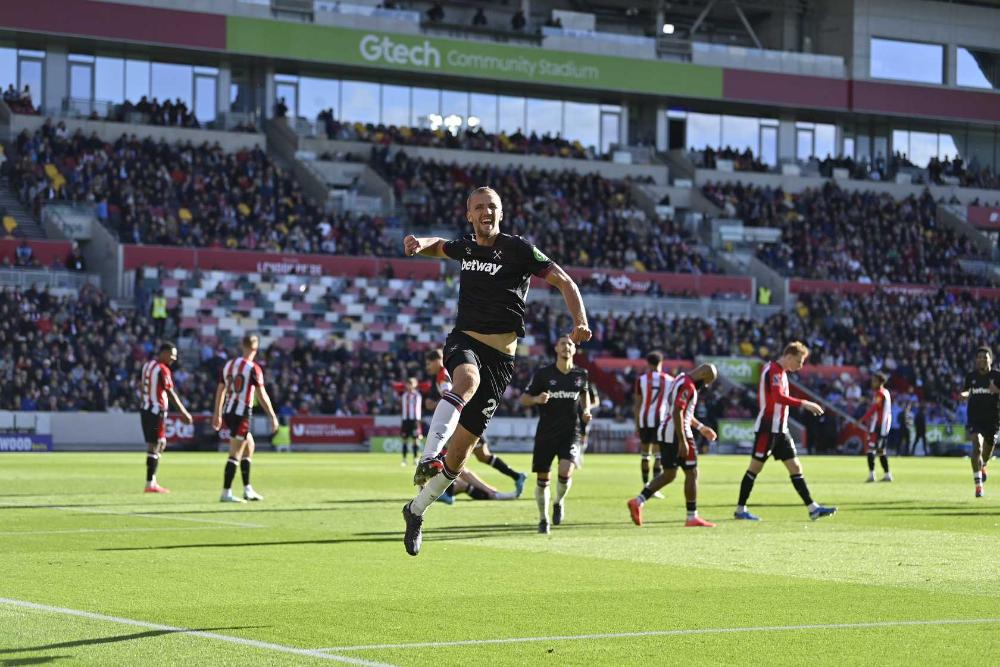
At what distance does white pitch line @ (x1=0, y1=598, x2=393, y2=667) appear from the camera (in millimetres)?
8516

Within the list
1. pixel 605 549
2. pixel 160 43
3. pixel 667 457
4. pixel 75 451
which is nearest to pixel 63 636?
pixel 605 549

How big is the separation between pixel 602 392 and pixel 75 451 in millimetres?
18968

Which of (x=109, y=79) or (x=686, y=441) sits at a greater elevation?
(x=109, y=79)

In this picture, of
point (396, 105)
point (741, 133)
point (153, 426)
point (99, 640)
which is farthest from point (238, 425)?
point (741, 133)

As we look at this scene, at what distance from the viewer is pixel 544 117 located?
244 ft

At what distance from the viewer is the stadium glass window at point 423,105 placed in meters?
71.4

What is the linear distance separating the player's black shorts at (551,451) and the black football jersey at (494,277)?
725 cm

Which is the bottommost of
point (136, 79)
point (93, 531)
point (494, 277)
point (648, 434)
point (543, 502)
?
point (93, 531)

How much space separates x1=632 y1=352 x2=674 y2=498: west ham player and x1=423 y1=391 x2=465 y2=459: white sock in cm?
1309

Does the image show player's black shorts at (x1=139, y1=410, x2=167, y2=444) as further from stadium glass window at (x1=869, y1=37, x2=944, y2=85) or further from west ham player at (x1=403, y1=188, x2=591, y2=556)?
Answer: stadium glass window at (x1=869, y1=37, x2=944, y2=85)

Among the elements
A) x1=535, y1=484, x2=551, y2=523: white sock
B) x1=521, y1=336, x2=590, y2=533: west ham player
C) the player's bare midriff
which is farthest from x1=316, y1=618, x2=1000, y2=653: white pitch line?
x1=521, y1=336, x2=590, y2=533: west ham player

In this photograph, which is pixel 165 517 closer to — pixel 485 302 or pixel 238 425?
pixel 238 425

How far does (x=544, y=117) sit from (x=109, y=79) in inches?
815

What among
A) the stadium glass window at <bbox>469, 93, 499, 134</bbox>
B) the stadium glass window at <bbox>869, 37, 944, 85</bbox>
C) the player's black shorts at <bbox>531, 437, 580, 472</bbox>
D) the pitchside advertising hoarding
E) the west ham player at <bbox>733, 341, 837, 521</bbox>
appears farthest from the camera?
the stadium glass window at <bbox>869, 37, 944, 85</bbox>
